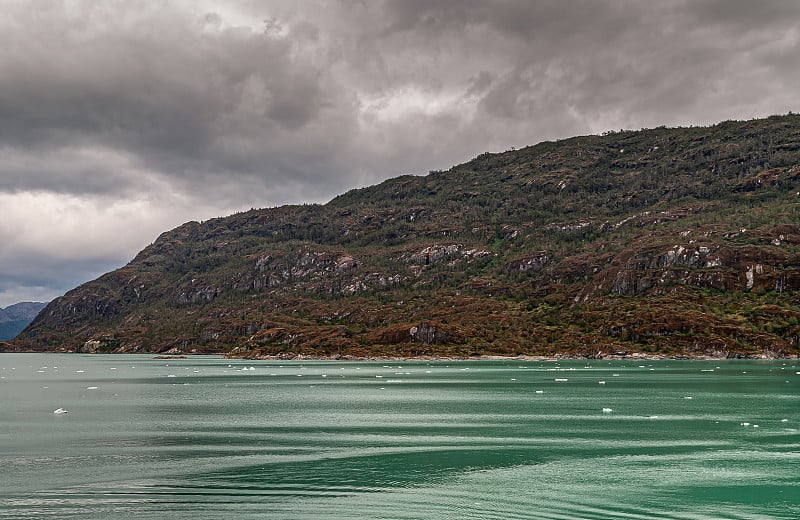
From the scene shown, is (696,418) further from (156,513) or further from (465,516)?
(156,513)

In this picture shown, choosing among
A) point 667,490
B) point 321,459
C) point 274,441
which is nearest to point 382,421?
point 274,441

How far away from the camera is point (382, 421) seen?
70188mm

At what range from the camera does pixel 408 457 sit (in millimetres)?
48625

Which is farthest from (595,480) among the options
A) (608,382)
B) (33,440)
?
(608,382)

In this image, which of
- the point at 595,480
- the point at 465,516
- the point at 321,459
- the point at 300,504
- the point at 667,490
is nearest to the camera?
the point at 465,516

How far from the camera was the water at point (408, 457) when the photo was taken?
115 ft

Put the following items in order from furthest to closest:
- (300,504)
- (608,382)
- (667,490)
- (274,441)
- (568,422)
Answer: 1. (608,382)
2. (568,422)
3. (274,441)
4. (667,490)
5. (300,504)

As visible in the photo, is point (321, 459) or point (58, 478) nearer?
point (58, 478)

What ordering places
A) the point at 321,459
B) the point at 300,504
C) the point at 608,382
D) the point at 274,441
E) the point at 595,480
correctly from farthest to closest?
the point at 608,382, the point at 274,441, the point at 321,459, the point at 595,480, the point at 300,504

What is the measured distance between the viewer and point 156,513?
33.8 metres

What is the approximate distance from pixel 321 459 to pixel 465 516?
17.9 meters

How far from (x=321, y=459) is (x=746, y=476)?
27.7 meters

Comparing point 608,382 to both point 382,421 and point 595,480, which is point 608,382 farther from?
point 595,480

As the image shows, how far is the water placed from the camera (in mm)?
35075
